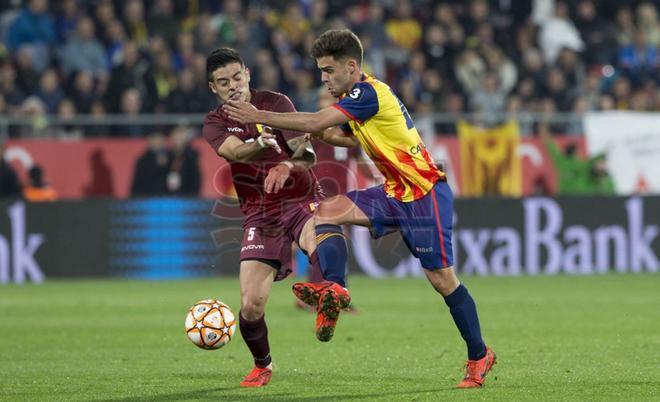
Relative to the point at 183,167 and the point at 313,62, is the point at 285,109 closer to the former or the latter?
the point at 183,167

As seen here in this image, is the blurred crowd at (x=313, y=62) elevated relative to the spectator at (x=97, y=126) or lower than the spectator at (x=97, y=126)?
elevated

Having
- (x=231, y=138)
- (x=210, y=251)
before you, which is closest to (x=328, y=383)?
(x=231, y=138)

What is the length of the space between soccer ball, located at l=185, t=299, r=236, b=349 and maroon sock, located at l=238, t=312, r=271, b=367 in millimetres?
108

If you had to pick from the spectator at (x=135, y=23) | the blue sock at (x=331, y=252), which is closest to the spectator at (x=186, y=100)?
the spectator at (x=135, y=23)

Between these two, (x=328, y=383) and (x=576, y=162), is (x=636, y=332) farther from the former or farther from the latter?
(x=576, y=162)

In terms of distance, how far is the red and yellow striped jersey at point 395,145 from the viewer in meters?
8.12

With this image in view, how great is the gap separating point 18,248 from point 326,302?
11.9m

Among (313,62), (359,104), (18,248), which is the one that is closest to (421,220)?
(359,104)

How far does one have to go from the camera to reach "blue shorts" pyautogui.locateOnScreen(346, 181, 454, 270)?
8.13 m

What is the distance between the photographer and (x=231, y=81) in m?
8.62

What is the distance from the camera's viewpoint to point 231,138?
856 cm

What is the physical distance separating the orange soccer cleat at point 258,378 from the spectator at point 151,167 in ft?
34.7

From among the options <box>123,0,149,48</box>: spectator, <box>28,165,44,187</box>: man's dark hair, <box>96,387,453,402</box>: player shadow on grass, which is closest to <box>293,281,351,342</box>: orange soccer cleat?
<box>96,387,453,402</box>: player shadow on grass

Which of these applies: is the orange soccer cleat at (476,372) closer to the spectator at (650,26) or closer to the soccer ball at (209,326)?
Answer: the soccer ball at (209,326)
